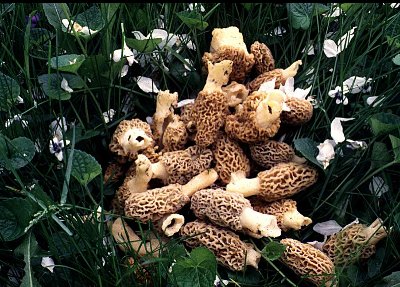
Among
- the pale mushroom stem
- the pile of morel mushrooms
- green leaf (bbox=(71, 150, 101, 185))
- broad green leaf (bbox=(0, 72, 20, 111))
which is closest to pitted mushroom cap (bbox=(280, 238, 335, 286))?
the pile of morel mushrooms

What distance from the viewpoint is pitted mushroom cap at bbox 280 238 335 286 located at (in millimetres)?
1552

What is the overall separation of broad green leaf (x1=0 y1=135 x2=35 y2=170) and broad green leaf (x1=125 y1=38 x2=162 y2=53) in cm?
37

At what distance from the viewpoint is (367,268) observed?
160 cm

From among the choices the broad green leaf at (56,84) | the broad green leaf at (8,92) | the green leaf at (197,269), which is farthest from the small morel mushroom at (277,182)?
the broad green leaf at (8,92)

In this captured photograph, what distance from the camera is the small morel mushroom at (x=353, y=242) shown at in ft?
5.19

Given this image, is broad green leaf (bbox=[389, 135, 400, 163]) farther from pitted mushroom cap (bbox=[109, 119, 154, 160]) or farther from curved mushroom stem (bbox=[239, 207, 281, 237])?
pitted mushroom cap (bbox=[109, 119, 154, 160])

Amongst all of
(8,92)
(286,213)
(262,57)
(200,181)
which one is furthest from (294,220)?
(8,92)

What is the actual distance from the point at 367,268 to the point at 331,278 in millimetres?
107

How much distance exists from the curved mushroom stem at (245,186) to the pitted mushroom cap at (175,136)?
16cm

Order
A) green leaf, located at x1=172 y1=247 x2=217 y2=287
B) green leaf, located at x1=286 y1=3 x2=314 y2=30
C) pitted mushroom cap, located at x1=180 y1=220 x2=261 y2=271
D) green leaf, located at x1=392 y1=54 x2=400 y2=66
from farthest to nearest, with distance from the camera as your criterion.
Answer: green leaf, located at x1=286 y1=3 x2=314 y2=30
green leaf, located at x1=392 y1=54 x2=400 y2=66
pitted mushroom cap, located at x1=180 y1=220 x2=261 y2=271
green leaf, located at x1=172 y1=247 x2=217 y2=287

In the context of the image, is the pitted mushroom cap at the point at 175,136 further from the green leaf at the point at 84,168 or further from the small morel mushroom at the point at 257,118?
the green leaf at the point at 84,168

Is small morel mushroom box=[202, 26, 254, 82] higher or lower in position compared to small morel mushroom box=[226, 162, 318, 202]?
higher

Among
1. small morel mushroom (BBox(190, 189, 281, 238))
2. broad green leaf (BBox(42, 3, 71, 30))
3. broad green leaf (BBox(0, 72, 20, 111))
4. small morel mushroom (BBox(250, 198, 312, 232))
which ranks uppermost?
broad green leaf (BBox(42, 3, 71, 30))

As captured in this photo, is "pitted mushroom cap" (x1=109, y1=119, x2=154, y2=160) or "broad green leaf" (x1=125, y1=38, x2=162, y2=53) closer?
"pitted mushroom cap" (x1=109, y1=119, x2=154, y2=160)
